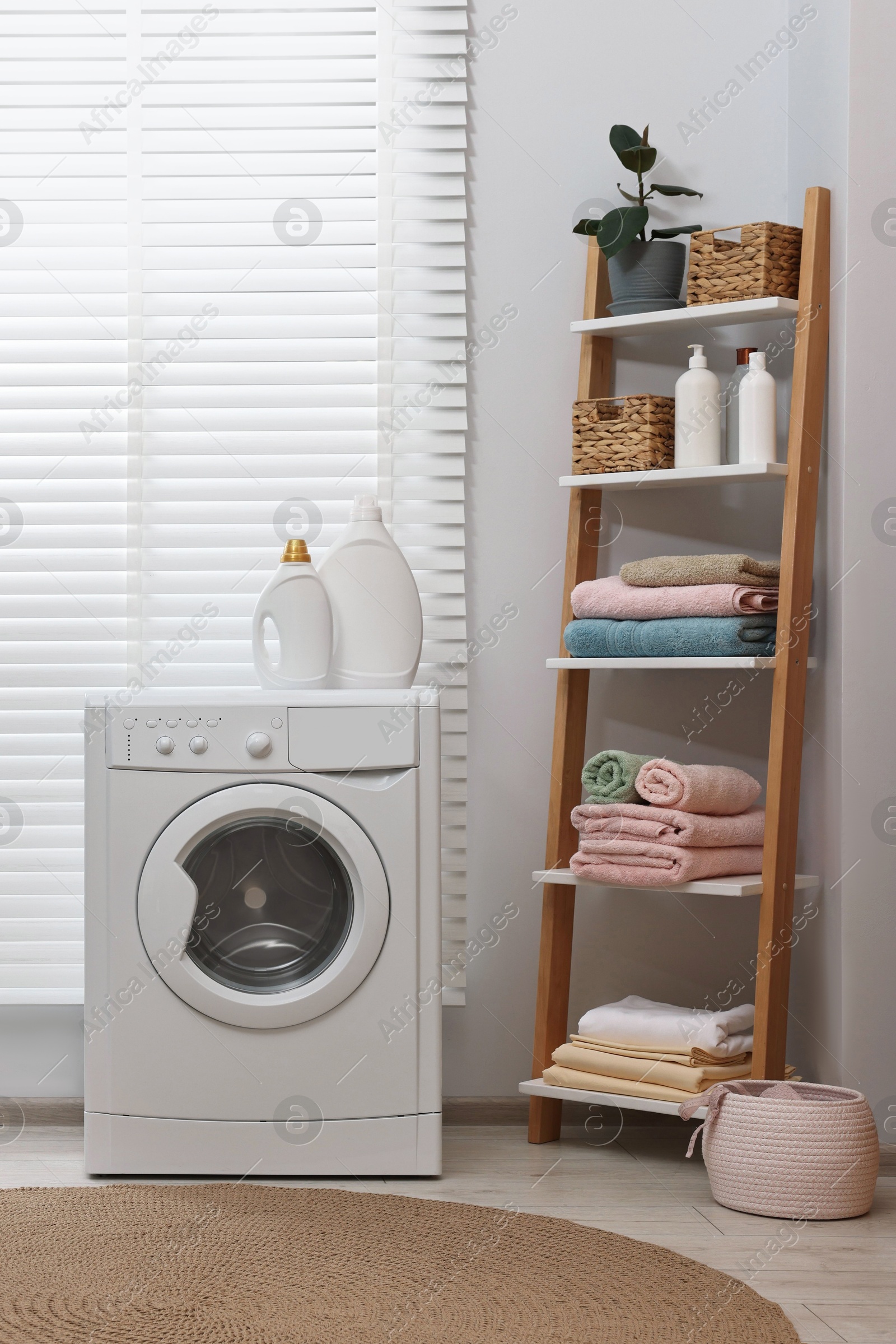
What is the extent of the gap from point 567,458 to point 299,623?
708 mm

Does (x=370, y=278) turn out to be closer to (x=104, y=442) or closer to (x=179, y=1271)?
(x=104, y=442)

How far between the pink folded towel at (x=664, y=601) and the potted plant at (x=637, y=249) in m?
0.54

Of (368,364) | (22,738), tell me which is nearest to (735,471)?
(368,364)

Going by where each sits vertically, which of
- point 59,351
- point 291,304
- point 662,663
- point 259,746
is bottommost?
point 259,746

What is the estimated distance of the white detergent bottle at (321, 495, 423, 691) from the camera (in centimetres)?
226

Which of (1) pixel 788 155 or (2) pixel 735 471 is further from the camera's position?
(1) pixel 788 155

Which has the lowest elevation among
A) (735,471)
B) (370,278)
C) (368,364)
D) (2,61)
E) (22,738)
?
(22,738)

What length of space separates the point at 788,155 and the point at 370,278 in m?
0.90

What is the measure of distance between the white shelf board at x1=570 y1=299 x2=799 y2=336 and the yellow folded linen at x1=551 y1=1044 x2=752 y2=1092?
1326 mm

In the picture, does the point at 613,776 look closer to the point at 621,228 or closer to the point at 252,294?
the point at 621,228

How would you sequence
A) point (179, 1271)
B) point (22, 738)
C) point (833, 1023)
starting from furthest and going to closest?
1. point (22, 738)
2. point (833, 1023)
3. point (179, 1271)

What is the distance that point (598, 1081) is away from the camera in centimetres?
219

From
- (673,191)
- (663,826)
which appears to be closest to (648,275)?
(673,191)

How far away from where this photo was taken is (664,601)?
2207 millimetres
